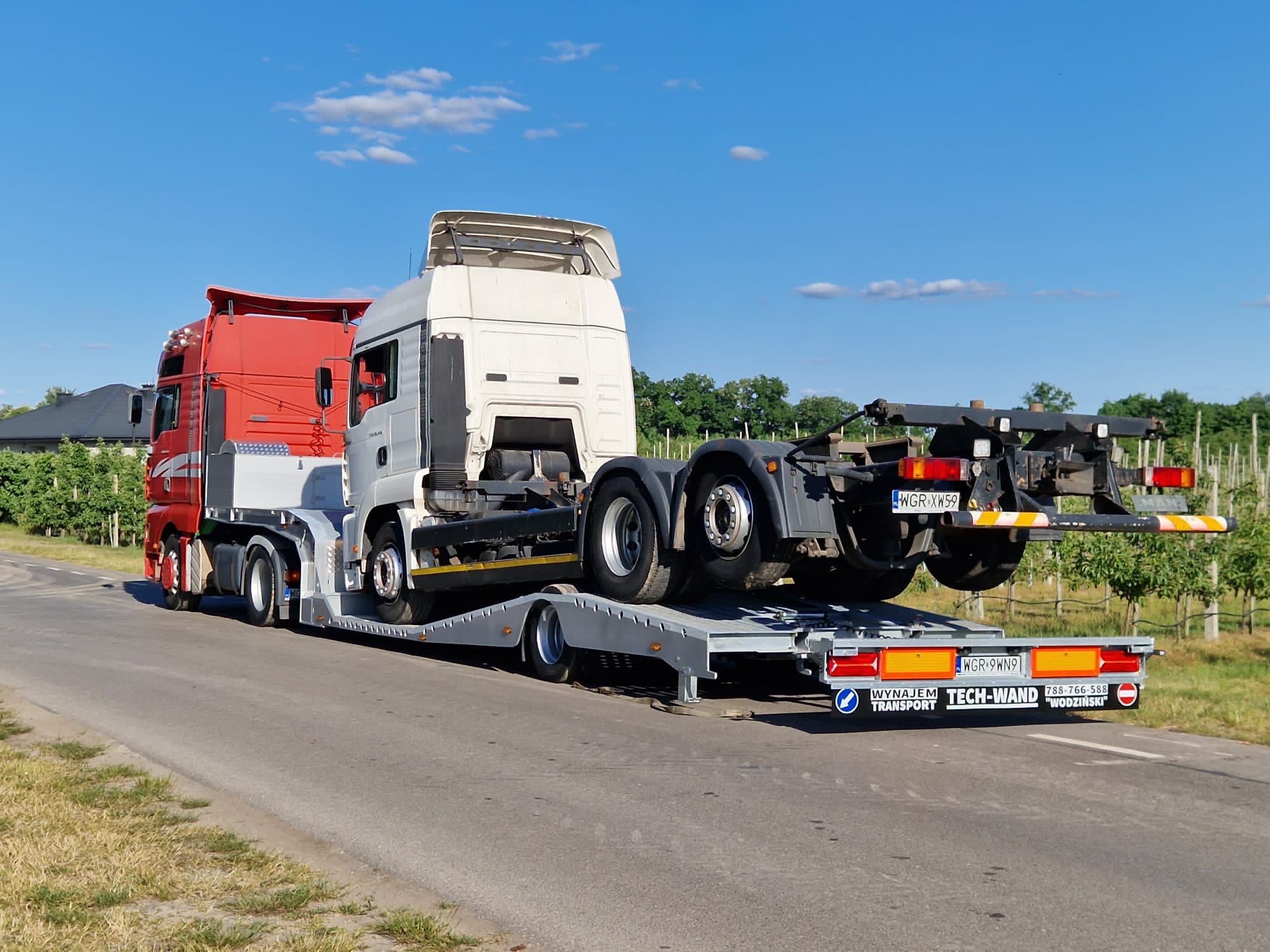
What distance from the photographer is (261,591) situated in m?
16.3

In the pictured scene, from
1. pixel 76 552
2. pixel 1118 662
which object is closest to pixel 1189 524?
pixel 1118 662

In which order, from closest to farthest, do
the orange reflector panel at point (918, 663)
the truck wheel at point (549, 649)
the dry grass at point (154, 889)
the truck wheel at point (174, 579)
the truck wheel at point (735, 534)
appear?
the dry grass at point (154, 889) < the orange reflector panel at point (918, 663) < the truck wheel at point (735, 534) < the truck wheel at point (549, 649) < the truck wheel at point (174, 579)

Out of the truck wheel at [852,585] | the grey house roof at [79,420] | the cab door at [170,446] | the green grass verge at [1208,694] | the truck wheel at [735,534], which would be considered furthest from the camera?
the grey house roof at [79,420]

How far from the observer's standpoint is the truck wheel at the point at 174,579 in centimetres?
1841

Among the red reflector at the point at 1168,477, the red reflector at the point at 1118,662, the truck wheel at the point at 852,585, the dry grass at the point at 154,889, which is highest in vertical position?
the red reflector at the point at 1168,477

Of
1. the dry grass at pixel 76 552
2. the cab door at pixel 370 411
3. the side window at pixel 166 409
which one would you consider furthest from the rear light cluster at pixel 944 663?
the dry grass at pixel 76 552

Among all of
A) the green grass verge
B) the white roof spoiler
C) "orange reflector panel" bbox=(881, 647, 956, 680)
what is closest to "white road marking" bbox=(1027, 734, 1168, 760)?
"orange reflector panel" bbox=(881, 647, 956, 680)

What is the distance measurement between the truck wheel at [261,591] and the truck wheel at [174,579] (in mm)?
2169

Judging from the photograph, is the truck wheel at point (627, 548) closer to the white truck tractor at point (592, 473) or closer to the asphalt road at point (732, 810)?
the white truck tractor at point (592, 473)

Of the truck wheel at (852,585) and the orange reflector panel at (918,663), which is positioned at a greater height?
the truck wheel at (852,585)

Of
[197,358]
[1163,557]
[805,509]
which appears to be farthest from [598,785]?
[197,358]

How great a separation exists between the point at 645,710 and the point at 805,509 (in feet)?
6.67

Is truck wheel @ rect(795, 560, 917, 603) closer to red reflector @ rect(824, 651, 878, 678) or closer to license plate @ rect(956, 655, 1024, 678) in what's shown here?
license plate @ rect(956, 655, 1024, 678)

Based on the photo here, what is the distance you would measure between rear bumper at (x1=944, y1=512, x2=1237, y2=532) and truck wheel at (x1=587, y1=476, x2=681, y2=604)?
2.35 meters
